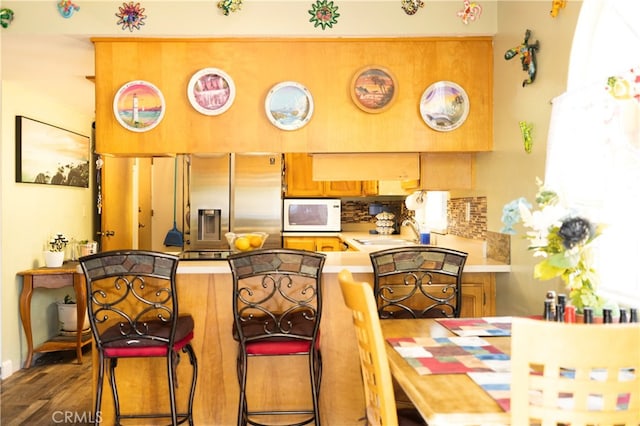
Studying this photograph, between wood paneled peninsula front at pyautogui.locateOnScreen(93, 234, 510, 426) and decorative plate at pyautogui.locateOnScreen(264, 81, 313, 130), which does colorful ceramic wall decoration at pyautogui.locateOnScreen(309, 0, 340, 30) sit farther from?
wood paneled peninsula front at pyautogui.locateOnScreen(93, 234, 510, 426)

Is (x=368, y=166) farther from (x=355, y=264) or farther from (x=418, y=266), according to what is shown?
(x=418, y=266)

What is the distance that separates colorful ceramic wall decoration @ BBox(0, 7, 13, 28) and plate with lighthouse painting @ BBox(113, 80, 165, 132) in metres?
0.72

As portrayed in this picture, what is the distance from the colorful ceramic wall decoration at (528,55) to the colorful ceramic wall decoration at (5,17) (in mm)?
2820

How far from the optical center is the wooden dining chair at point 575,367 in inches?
44.5

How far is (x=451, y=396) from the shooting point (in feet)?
4.55

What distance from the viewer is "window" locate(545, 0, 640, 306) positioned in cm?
202

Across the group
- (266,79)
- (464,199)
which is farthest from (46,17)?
(464,199)

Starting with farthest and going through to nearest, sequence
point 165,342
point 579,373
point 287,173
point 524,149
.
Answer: point 287,173 < point 524,149 < point 165,342 < point 579,373

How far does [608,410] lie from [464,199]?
2919 millimetres

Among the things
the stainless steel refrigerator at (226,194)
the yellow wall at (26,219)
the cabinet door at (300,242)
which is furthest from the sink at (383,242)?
the yellow wall at (26,219)

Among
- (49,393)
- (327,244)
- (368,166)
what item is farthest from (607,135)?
(327,244)

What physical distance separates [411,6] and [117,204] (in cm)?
410

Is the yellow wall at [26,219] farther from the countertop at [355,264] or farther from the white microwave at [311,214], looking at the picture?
the white microwave at [311,214]

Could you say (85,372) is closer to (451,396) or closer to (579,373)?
(451,396)
